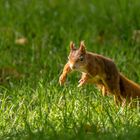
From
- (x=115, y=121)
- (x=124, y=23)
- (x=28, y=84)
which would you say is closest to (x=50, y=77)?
(x=28, y=84)

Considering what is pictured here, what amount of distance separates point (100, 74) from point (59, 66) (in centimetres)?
146

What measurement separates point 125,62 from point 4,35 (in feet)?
5.47

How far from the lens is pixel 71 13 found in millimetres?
9680

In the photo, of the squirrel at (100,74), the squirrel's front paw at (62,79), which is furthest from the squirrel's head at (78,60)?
the squirrel's front paw at (62,79)

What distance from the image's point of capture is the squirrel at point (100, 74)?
18.7ft

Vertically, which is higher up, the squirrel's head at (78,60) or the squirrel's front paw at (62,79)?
the squirrel's head at (78,60)

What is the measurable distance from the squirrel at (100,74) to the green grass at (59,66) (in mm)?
97

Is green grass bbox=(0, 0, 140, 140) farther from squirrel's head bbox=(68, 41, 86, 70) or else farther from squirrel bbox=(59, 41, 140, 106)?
squirrel's head bbox=(68, 41, 86, 70)

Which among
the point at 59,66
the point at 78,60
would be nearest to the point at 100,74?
the point at 78,60

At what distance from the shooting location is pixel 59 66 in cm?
728

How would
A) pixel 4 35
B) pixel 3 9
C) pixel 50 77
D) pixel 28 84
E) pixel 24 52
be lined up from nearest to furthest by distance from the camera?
pixel 28 84 → pixel 50 77 → pixel 24 52 → pixel 4 35 → pixel 3 9

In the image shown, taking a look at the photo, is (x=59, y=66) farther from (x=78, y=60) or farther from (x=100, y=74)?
(x=78, y=60)

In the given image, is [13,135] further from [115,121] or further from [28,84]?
[28,84]

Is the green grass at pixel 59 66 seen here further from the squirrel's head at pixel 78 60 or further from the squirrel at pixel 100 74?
the squirrel's head at pixel 78 60
